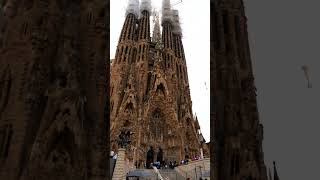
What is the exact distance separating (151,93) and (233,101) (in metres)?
52.2

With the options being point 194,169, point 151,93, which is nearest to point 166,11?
point 151,93

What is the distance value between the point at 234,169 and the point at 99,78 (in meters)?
5.95

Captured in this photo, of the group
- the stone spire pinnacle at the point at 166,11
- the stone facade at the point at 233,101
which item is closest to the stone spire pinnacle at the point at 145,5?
the stone spire pinnacle at the point at 166,11

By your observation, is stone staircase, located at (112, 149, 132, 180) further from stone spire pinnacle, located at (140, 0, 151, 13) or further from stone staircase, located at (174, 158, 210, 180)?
stone spire pinnacle, located at (140, 0, 151, 13)

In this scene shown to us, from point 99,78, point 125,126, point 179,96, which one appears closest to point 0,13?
point 99,78

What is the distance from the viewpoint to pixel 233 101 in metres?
17.0

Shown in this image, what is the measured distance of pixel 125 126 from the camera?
209 feet

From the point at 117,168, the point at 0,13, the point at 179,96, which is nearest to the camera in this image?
the point at 0,13

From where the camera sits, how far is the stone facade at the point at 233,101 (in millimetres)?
15875

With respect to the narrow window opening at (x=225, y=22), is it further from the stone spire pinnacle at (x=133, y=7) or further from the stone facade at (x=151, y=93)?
the stone spire pinnacle at (x=133, y=7)

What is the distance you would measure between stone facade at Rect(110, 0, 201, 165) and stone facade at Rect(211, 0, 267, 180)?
38.8 m

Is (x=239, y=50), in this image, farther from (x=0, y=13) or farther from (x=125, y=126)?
(x=125, y=126)

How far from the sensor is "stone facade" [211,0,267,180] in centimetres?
1588

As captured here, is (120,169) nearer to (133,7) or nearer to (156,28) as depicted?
(133,7)
